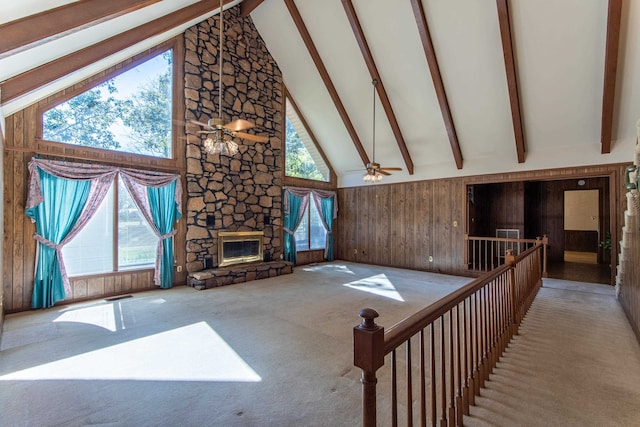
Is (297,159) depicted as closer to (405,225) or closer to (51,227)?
(405,225)

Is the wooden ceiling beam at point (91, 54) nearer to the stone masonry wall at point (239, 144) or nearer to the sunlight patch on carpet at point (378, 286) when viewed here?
the stone masonry wall at point (239, 144)

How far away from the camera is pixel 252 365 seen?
2924mm

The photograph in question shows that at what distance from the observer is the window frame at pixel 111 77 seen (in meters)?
4.74

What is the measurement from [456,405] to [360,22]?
658 cm

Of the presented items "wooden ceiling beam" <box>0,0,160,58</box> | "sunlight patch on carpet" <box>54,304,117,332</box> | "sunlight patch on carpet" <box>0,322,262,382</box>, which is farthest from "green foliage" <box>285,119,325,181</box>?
"sunlight patch on carpet" <box>0,322,262,382</box>

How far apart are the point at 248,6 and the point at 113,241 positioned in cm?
600

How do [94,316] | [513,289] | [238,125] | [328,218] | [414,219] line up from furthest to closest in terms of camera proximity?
[328,218], [414,219], [94,316], [238,125], [513,289]

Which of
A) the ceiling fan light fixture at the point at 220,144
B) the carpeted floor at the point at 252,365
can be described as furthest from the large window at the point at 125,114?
the carpeted floor at the point at 252,365

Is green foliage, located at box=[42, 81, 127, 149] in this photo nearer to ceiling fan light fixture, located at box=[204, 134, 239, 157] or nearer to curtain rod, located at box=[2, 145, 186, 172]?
curtain rod, located at box=[2, 145, 186, 172]

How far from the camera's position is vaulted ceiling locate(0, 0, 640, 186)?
434 cm

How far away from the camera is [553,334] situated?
3.63 meters

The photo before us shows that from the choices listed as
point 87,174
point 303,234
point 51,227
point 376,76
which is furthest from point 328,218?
point 51,227

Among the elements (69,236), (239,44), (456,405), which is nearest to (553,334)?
(456,405)

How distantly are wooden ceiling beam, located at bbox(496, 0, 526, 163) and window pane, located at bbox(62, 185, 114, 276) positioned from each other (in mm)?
7296
